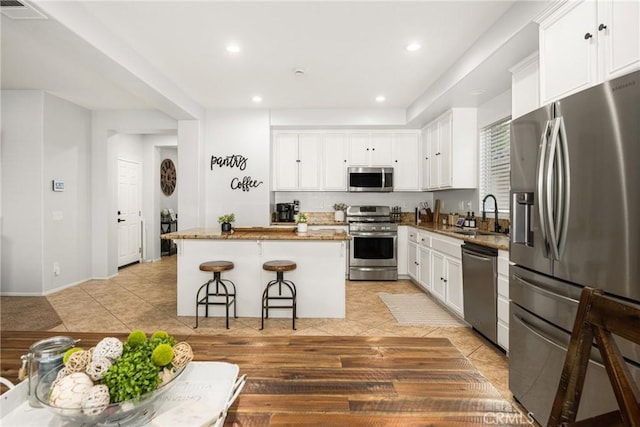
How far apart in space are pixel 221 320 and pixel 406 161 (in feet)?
12.7

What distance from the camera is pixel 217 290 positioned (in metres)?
3.38

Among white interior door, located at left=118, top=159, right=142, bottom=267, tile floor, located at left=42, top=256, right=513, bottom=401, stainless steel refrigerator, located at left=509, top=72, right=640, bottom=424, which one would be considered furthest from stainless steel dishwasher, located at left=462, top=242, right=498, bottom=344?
white interior door, located at left=118, top=159, right=142, bottom=267

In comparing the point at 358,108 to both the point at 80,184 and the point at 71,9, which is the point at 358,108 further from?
the point at 80,184

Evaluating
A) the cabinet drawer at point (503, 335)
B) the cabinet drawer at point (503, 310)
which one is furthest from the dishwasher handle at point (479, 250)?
the cabinet drawer at point (503, 335)

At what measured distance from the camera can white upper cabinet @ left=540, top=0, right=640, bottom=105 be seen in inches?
60.2

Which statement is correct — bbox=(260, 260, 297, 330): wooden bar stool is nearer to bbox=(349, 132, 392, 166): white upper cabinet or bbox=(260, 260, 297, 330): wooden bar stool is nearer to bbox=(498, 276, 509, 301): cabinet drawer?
bbox=(498, 276, 509, 301): cabinet drawer

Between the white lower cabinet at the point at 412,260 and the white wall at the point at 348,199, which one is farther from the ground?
the white wall at the point at 348,199

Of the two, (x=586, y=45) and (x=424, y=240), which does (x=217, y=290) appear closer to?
(x=424, y=240)

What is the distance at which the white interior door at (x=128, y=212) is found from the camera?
632cm

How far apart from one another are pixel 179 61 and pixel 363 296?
11.7ft

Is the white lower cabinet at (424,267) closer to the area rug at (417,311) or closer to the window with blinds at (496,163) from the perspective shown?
the area rug at (417,311)

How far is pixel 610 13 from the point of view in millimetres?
1610

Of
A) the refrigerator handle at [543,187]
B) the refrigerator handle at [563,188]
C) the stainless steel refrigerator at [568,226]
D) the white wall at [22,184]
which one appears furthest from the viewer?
the white wall at [22,184]

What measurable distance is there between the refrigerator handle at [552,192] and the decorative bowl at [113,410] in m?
1.80
